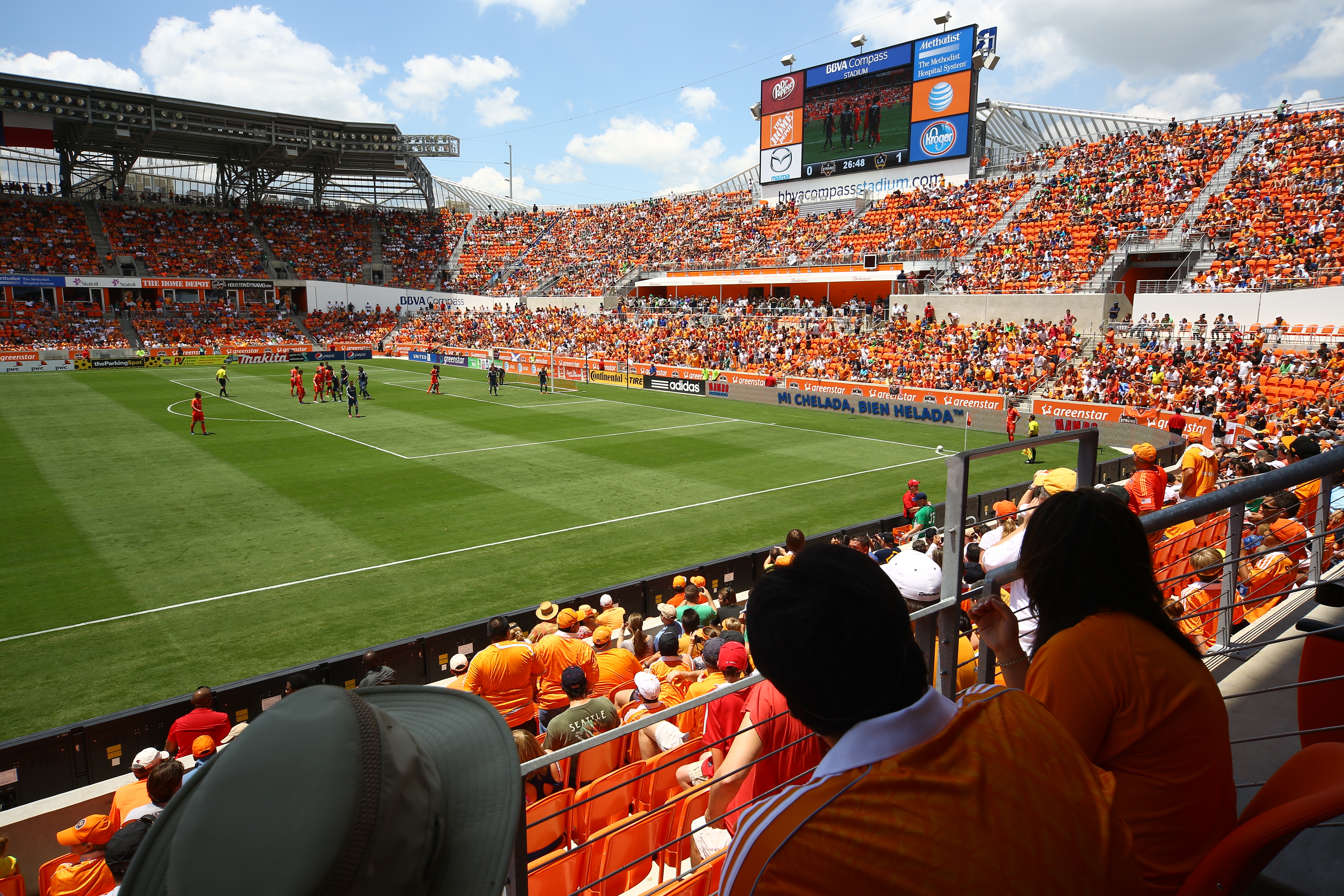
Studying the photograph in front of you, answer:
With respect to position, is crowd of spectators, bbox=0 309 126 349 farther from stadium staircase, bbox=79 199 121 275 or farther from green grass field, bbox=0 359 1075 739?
green grass field, bbox=0 359 1075 739

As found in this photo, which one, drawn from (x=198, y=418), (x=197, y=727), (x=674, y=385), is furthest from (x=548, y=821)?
(x=674, y=385)

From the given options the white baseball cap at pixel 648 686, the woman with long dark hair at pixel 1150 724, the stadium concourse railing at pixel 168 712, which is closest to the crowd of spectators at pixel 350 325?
the stadium concourse railing at pixel 168 712

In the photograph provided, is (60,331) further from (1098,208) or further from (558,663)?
(1098,208)

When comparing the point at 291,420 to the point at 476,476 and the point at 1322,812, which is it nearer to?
the point at 476,476

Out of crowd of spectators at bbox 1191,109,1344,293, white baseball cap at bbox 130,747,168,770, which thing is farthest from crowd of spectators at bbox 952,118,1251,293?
white baseball cap at bbox 130,747,168,770

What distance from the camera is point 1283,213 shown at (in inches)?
1222

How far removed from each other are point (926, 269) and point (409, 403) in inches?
1118

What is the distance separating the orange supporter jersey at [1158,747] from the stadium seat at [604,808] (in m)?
2.64

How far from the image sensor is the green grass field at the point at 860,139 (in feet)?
161

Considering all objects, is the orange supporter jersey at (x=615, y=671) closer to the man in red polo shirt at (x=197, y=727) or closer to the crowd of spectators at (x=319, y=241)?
the man in red polo shirt at (x=197, y=727)

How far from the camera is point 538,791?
17.9ft

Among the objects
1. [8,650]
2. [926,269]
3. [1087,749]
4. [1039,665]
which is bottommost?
[8,650]

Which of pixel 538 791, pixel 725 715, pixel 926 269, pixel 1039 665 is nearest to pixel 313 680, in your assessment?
pixel 538 791

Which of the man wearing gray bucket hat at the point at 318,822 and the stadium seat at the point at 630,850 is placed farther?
the stadium seat at the point at 630,850
